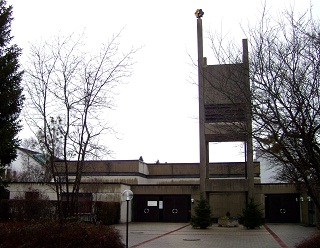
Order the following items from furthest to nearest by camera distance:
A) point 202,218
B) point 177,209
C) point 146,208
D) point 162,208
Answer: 1. point 146,208
2. point 162,208
3. point 177,209
4. point 202,218

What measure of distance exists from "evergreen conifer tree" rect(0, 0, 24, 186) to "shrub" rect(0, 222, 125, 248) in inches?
320

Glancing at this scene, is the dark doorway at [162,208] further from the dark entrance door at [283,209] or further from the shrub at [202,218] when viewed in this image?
the shrub at [202,218]

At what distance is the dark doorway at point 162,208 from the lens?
38312 millimetres

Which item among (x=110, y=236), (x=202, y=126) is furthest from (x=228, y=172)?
(x=110, y=236)

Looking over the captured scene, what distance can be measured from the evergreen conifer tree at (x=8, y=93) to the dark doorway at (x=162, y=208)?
19.0 meters

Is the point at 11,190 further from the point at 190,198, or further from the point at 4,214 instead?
the point at 190,198

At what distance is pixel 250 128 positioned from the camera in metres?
12.1

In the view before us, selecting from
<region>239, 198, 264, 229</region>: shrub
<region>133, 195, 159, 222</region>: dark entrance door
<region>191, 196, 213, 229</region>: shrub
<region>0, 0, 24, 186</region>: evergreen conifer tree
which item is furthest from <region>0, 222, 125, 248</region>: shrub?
<region>133, 195, 159, 222</region>: dark entrance door

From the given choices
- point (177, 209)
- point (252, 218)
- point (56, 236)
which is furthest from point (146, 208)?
point (56, 236)

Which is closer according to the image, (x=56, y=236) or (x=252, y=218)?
(x=56, y=236)

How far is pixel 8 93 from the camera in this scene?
2086 centimetres

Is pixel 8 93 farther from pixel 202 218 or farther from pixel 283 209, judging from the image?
pixel 283 209

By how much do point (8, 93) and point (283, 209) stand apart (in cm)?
2766

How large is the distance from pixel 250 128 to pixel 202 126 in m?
19.2
